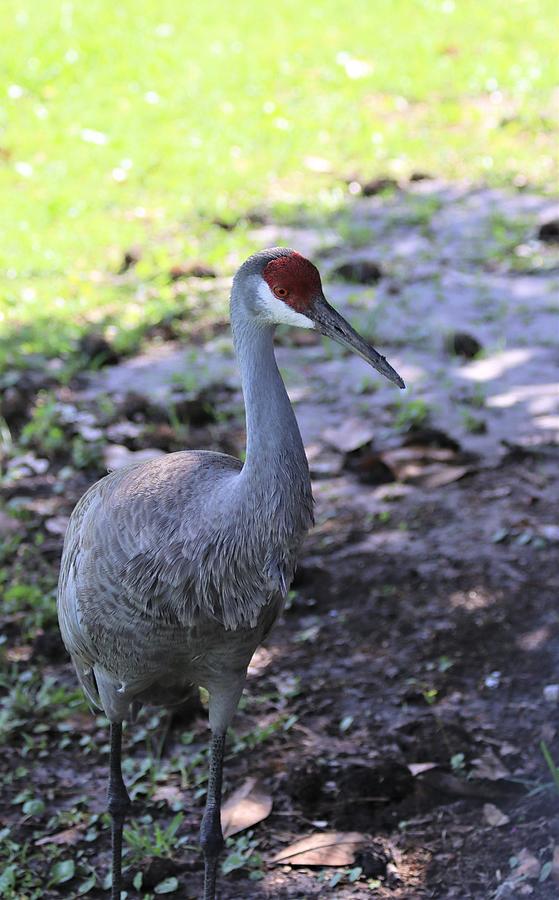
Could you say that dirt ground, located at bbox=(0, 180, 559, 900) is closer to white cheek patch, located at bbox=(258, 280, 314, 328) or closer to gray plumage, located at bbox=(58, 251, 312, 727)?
gray plumage, located at bbox=(58, 251, 312, 727)

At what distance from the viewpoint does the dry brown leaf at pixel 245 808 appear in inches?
154

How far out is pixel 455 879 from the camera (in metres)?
3.54

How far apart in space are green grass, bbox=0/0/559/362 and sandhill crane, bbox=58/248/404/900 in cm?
381

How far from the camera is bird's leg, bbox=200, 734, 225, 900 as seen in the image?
3502 mm

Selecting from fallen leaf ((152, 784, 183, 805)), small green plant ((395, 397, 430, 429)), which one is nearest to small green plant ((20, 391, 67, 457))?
small green plant ((395, 397, 430, 429))

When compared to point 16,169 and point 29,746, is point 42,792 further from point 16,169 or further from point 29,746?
point 16,169

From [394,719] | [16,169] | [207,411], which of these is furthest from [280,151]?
[394,719]

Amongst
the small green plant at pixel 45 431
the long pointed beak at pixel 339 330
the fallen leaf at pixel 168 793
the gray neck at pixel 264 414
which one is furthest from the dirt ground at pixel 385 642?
the long pointed beak at pixel 339 330

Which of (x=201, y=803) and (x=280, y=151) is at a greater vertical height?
(x=280, y=151)

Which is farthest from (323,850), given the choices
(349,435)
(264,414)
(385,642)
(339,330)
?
(349,435)

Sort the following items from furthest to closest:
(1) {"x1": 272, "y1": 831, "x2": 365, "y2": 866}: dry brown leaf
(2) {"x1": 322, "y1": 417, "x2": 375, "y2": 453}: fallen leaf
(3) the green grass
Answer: (3) the green grass, (2) {"x1": 322, "y1": 417, "x2": 375, "y2": 453}: fallen leaf, (1) {"x1": 272, "y1": 831, "x2": 365, "y2": 866}: dry brown leaf

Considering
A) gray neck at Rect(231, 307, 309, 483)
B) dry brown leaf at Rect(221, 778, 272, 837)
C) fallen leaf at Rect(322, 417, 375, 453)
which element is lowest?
dry brown leaf at Rect(221, 778, 272, 837)

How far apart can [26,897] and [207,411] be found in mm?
3028

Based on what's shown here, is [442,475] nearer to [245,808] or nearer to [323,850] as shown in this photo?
[245,808]
